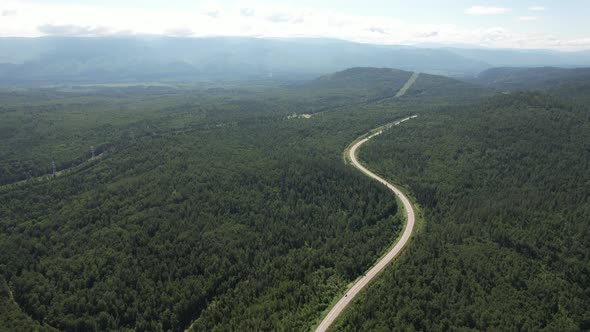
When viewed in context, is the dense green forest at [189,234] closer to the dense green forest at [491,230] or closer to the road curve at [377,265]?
the road curve at [377,265]

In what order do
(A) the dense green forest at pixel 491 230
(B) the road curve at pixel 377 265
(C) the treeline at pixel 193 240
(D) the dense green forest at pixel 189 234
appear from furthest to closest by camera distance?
1. (D) the dense green forest at pixel 189 234
2. (C) the treeline at pixel 193 240
3. (B) the road curve at pixel 377 265
4. (A) the dense green forest at pixel 491 230

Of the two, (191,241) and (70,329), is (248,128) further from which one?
(70,329)

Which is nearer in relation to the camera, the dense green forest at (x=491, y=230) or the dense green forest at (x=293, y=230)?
the dense green forest at (x=491, y=230)

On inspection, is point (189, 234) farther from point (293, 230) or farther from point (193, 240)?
point (293, 230)

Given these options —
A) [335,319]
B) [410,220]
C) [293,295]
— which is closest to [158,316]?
[293,295]

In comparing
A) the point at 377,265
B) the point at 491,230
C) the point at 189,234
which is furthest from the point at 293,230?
the point at 491,230

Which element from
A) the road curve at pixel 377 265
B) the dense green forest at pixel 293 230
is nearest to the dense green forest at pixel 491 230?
the dense green forest at pixel 293 230

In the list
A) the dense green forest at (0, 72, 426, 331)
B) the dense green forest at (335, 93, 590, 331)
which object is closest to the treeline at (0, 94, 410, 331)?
the dense green forest at (0, 72, 426, 331)
